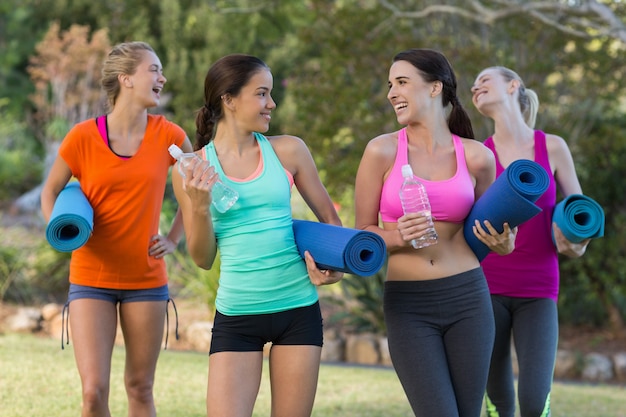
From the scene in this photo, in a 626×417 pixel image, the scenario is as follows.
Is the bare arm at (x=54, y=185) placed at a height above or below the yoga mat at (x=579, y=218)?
above

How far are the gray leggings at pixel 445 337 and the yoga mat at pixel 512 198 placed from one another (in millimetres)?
266

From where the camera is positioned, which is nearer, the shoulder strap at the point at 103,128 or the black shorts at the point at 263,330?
the black shorts at the point at 263,330

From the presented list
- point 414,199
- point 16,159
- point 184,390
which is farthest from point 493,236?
point 16,159

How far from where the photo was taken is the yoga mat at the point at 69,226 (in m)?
4.19

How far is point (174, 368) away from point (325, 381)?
4.81 feet

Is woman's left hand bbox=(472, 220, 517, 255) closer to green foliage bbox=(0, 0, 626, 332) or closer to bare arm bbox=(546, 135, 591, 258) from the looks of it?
bare arm bbox=(546, 135, 591, 258)

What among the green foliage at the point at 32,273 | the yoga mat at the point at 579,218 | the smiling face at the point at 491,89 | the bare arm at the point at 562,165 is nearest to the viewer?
the yoga mat at the point at 579,218

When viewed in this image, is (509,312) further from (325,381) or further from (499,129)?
(325,381)

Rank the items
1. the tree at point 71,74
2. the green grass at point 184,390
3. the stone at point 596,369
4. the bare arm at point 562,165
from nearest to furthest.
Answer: the bare arm at point 562,165, the green grass at point 184,390, the stone at point 596,369, the tree at point 71,74

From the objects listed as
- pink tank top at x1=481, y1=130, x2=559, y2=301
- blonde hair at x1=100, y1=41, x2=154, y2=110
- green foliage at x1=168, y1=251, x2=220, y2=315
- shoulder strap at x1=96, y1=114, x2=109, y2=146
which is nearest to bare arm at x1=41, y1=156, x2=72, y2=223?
shoulder strap at x1=96, y1=114, x2=109, y2=146

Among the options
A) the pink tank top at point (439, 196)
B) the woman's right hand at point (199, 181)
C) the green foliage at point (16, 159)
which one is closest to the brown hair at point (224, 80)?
the woman's right hand at point (199, 181)

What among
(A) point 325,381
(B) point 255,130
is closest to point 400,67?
(B) point 255,130

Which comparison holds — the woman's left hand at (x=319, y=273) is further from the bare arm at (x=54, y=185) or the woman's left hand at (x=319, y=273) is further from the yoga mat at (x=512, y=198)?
the bare arm at (x=54, y=185)

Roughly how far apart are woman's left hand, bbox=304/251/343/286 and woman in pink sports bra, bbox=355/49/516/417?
12.3 inches
